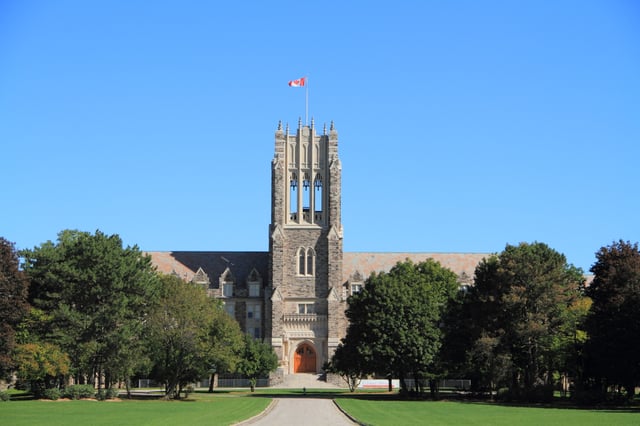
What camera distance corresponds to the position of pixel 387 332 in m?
65.9

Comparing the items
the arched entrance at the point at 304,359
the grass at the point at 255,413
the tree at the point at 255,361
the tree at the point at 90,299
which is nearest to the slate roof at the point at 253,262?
the arched entrance at the point at 304,359

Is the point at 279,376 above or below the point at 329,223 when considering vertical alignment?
below

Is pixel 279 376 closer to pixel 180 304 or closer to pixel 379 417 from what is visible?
pixel 180 304

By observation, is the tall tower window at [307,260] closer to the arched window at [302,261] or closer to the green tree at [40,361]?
the arched window at [302,261]

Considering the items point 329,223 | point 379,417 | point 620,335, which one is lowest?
point 379,417

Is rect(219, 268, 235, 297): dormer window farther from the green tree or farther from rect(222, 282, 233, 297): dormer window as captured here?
the green tree

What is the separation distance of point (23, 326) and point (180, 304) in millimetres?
10123

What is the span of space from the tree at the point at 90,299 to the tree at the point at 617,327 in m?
28.9

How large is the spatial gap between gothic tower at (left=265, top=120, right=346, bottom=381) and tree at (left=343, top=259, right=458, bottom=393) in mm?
21430

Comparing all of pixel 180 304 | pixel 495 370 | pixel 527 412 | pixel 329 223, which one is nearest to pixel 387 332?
pixel 495 370

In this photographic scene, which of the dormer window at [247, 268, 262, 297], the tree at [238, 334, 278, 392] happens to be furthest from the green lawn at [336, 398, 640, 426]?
the dormer window at [247, 268, 262, 297]

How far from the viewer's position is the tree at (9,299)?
5297 centimetres

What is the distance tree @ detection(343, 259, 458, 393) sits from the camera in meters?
64.6

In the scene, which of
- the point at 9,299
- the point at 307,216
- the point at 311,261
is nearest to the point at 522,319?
the point at 9,299
